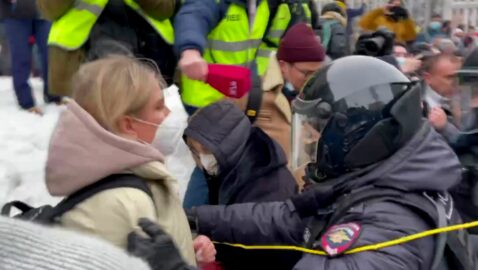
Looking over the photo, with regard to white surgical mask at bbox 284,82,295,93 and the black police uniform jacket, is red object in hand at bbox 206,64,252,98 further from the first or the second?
white surgical mask at bbox 284,82,295,93

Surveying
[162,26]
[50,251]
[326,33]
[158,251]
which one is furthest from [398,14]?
[50,251]

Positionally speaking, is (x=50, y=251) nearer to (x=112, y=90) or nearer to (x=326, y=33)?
(x=112, y=90)

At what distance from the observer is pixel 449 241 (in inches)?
76.9

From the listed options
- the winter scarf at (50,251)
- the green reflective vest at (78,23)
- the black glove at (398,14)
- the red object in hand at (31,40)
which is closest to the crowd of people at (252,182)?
the winter scarf at (50,251)

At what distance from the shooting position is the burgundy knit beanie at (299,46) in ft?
14.0

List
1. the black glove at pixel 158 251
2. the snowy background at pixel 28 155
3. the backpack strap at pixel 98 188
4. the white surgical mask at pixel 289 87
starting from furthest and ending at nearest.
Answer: the snowy background at pixel 28 155, the white surgical mask at pixel 289 87, the backpack strap at pixel 98 188, the black glove at pixel 158 251

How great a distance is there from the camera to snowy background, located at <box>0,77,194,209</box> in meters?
5.05

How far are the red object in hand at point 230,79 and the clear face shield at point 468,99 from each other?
97 centimetres

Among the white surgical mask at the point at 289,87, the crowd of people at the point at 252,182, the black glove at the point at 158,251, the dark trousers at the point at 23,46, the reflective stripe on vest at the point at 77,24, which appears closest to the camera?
the black glove at the point at 158,251

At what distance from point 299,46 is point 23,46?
3.44m

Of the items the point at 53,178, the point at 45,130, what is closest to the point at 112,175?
the point at 53,178

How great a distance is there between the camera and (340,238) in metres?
1.87

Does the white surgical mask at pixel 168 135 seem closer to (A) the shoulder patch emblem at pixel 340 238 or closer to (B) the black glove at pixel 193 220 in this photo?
(B) the black glove at pixel 193 220

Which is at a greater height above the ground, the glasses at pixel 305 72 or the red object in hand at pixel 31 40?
the glasses at pixel 305 72
